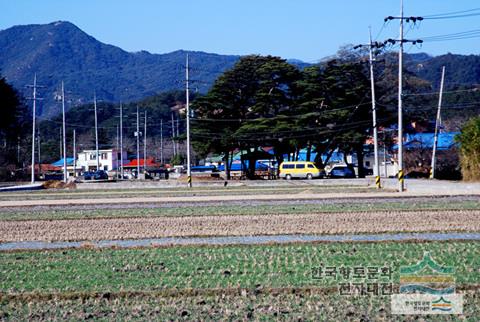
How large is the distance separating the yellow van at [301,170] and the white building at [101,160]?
4513 centimetres

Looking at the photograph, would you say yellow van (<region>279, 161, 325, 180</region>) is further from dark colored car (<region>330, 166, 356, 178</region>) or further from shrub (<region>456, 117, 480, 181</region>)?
shrub (<region>456, 117, 480, 181</region>)

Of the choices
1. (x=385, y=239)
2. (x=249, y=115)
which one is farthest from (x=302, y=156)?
(x=385, y=239)

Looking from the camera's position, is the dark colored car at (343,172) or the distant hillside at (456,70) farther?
the distant hillside at (456,70)

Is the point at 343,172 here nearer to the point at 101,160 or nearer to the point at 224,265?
the point at 101,160

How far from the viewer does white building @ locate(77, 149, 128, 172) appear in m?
106

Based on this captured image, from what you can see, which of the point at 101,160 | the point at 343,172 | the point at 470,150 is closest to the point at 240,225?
the point at 470,150

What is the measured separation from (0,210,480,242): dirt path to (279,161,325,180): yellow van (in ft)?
127

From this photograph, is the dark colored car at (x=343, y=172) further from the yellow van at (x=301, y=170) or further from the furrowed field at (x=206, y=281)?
the furrowed field at (x=206, y=281)

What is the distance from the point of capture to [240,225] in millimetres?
20828

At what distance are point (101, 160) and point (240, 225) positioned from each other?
8917 cm

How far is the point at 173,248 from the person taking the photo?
1568cm

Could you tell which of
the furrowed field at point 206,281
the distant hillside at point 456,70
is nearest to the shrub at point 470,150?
the furrowed field at point 206,281

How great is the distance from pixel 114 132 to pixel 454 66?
241 feet

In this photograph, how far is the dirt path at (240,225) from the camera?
61.5 feet
